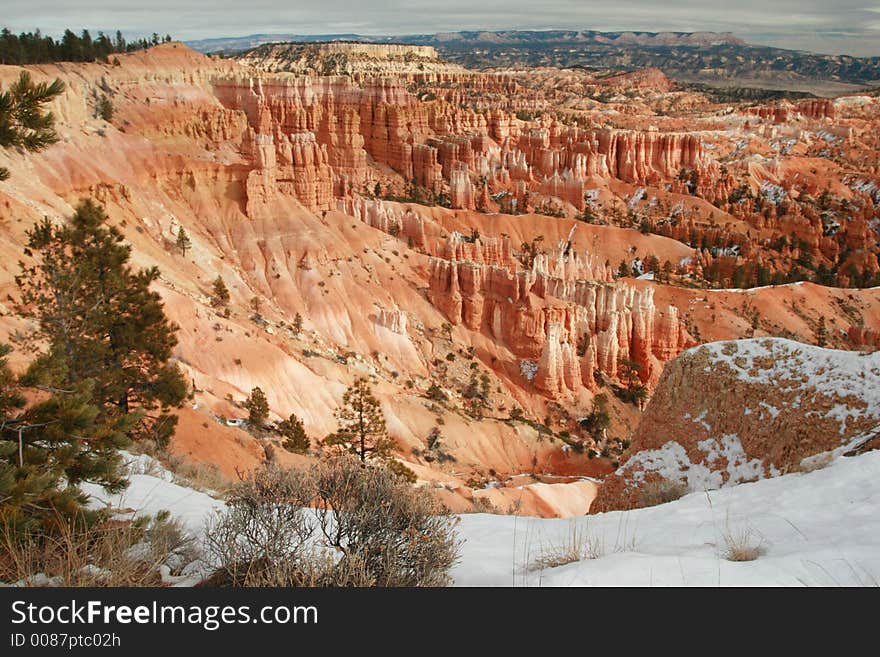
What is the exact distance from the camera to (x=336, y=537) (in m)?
5.48

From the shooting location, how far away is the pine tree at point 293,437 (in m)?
19.5

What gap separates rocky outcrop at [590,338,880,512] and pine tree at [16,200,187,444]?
972 cm

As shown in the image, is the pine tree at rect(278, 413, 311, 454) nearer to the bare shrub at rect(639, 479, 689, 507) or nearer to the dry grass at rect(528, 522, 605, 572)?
the bare shrub at rect(639, 479, 689, 507)

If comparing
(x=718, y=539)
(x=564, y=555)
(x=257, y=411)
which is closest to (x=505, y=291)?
(x=257, y=411)

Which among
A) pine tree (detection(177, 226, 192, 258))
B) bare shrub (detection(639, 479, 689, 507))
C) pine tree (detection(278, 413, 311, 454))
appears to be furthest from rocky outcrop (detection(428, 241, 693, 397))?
bare shrub (detection(639, 479, 689, 507))

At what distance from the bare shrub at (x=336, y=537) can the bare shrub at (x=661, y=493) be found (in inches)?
213

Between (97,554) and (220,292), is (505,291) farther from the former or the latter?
(97,554)

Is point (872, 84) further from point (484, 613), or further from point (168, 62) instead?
point (484, 613)

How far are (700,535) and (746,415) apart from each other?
20.3 ft

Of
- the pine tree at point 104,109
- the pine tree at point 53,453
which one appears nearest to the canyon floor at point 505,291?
the pine tree at point 104,109

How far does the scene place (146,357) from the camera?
47.1 feet

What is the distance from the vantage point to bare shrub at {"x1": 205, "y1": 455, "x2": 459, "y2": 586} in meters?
4.76

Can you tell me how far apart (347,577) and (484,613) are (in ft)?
3.42

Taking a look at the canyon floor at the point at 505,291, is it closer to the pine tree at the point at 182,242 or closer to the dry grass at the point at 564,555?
the dry grass at the point at 564,555
